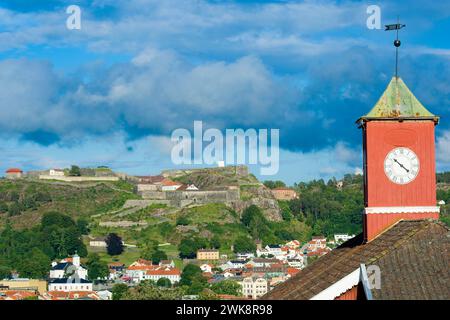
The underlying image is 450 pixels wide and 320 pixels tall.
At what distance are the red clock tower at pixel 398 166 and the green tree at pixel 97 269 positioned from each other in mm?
81466

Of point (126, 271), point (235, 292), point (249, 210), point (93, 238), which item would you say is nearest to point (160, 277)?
point (126, 271)

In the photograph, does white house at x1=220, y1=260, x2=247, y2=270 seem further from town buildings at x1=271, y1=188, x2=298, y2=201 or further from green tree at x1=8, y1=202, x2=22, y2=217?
town buildings at x1=271, y1=188, x2=298, y2=201

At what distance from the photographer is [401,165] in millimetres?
14484

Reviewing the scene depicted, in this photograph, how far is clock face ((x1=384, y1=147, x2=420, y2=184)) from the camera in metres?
14.4

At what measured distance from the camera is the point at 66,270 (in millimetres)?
95938

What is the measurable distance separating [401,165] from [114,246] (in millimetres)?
99758

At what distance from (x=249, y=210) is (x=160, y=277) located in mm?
43668

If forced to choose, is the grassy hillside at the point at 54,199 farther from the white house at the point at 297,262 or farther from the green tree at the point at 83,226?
the white house at the point at 297,262

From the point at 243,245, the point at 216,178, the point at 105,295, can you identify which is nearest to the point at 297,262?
the point at 243,245

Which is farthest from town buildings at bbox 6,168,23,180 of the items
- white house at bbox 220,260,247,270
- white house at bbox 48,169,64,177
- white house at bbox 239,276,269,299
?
white house at bbox 239,276,269,299

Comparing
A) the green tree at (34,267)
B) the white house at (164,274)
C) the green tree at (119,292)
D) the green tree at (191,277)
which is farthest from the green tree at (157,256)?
the green tree at (119,292)

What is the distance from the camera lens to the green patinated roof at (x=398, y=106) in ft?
47.6

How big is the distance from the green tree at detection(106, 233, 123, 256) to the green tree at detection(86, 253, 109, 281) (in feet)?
31.1
